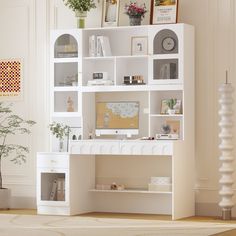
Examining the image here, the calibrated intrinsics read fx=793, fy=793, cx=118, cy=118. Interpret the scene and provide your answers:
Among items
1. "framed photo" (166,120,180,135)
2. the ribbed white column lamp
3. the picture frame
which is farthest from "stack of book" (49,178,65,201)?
the picture frame

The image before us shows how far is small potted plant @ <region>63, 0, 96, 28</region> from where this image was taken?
30.3ft

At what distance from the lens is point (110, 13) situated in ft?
30.4

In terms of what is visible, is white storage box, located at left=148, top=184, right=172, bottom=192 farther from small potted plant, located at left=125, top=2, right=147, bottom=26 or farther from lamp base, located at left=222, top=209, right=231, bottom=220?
small potted plant, located at left=125, top=2, right=147, bottom=26

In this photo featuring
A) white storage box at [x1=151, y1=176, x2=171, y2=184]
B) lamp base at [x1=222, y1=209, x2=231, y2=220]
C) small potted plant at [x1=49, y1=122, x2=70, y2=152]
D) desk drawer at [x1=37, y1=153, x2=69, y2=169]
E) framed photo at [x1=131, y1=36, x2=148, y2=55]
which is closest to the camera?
lamp base at [x1=222, y1=209, x2=231, y2=220]

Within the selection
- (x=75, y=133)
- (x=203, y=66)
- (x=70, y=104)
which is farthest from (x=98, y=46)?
(x=203, y=66)

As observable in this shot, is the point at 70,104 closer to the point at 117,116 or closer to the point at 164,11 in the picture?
the point at 117,116

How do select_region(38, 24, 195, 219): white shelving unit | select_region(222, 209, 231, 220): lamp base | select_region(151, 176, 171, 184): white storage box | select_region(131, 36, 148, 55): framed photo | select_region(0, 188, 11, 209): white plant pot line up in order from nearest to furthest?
select_region(222, 209, 231, 220): lamp base
select_region(38, 24, 195, 219): white shelving unit
select_region(151, 176, 171, 184): white storage box
select_region(131, 36, 148, 55): framed photo
select_region(0, 188, 11, 209): white plant pot

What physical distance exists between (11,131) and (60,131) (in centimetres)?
83

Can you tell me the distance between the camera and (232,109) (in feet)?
28.8

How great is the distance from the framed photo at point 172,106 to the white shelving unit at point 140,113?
8 centimetres

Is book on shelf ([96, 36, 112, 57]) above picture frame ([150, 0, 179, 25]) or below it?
below

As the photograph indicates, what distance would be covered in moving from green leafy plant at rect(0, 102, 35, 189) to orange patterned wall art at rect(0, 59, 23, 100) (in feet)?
0.49

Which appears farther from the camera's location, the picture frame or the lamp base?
the picture frame


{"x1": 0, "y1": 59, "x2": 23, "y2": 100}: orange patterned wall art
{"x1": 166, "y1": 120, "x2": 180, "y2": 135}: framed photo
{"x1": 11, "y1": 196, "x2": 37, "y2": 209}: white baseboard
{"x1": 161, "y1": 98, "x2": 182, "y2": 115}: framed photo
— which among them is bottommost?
{"x1": 11, "y1": 196, "x2": 37, "y2": 209}: white baseboard
